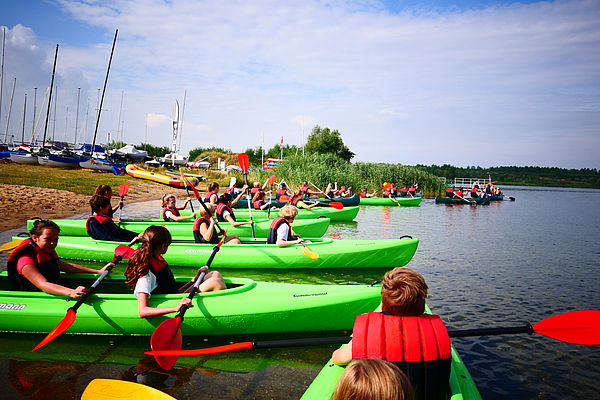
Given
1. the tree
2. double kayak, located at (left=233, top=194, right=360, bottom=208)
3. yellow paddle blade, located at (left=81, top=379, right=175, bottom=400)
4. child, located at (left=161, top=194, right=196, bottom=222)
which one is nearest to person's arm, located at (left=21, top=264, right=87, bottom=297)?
yellow paddle blade, located at (left=81, top=379, right=175, bottom=400)

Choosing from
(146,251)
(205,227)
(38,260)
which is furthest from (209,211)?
(146,251)

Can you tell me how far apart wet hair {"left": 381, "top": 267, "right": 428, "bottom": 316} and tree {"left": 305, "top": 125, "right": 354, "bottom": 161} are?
51325 mm

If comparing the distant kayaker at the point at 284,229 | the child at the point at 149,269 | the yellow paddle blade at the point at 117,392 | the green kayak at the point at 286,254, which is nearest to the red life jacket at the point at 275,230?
the distant kayaker at the point at 284,229

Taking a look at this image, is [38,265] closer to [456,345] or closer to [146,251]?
[146,251]

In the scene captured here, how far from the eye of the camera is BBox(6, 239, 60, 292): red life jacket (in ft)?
14.7

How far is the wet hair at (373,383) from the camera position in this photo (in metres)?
1.25

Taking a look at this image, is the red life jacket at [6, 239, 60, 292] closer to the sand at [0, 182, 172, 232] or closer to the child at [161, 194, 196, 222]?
the child at [161, 194, 196, 222]

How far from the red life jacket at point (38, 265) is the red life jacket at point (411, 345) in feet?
12.9

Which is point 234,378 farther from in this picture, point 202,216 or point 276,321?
point 202,216

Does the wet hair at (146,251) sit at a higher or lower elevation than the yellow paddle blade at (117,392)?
higher

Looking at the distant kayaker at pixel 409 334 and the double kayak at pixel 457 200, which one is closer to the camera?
the distant kayaker at pixel 409 334

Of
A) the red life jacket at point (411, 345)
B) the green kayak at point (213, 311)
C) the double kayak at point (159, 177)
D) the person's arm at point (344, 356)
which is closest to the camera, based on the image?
the red life jacket at point (411, 345)

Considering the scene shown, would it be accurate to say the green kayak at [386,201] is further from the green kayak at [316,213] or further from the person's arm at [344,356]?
the person's arm at [344,356]

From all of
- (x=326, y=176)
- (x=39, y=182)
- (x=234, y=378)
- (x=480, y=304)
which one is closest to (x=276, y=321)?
(x=234, y=378)
